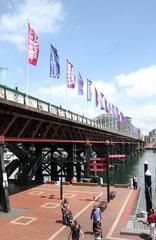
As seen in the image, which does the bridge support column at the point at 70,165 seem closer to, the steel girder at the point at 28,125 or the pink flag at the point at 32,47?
the steel girder at the point at 28,125

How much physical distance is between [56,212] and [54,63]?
59.0 feet

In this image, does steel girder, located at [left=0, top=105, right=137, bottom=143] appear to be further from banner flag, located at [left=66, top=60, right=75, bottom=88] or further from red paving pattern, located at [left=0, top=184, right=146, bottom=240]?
red paving pattern, located at [left=0, top=184, right=146, bottom=240]

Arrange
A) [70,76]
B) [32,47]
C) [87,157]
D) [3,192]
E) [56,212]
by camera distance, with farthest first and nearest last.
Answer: [87,157], [70,76], [32,47], [3,192], [56,212]

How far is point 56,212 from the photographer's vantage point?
24.3 m

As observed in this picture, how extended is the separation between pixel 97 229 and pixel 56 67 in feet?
76.2

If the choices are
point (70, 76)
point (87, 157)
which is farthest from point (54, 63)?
point (87, 157)

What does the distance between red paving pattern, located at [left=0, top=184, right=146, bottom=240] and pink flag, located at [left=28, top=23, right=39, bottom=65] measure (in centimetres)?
1263

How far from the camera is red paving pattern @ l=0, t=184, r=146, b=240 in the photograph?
740 inches

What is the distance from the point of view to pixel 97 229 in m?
17.2

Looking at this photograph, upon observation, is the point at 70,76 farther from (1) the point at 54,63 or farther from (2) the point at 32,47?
(2) the point at 32,47

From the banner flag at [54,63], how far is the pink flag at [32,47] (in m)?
5.09

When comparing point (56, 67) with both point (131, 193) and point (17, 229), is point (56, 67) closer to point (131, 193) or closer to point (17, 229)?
point (131, 193)

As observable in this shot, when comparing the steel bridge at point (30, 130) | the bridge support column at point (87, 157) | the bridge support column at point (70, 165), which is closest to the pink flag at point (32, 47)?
the steel bridge at point (30, 130)

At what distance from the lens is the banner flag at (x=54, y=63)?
3623 centimetres
